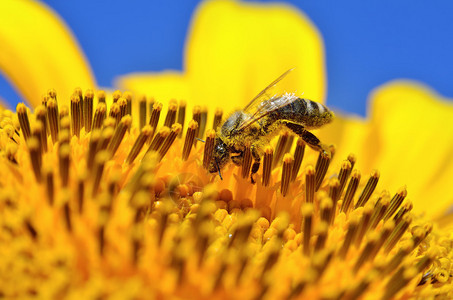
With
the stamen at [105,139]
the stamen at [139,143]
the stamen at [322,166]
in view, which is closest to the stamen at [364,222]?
the stamen at [322,166]

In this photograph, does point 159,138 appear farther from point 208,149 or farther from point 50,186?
point 50,186

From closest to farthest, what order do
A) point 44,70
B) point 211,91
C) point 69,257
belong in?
point 69,257 < point 44,70 < point 211,91

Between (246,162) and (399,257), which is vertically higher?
(246,162)

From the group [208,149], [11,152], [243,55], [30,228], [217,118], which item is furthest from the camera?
[243,55]

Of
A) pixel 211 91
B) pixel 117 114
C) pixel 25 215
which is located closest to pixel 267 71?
pixel 211 91

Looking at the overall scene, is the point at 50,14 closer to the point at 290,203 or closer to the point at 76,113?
the point at 76,113

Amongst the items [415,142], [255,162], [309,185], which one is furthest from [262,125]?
[415,142]

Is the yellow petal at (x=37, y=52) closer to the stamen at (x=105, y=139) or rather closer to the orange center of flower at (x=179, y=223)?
the orange center of flower at (x=179, y=223)
